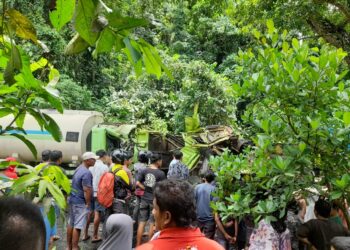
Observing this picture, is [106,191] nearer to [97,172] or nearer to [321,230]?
[97,172]

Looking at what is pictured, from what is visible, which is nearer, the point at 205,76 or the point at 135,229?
the point at 135,229

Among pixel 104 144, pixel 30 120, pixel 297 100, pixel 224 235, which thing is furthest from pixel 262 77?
pixel 30 120

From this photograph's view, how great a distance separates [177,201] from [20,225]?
4.37 feet

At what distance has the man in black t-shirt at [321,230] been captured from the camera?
4004 mm

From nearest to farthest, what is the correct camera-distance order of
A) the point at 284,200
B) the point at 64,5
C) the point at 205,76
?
the point at 64,5, the point at 284,200, the point at 205,76

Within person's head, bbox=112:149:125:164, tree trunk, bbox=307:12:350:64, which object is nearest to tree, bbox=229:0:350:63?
tree trunk, bbox=307:12:350:64

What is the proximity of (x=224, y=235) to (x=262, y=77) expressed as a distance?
342 cm

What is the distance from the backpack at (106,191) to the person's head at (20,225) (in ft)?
17.0

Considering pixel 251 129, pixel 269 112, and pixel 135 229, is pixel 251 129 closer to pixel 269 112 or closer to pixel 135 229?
pixel 269 112

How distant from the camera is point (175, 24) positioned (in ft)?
68.1

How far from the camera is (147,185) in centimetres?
679

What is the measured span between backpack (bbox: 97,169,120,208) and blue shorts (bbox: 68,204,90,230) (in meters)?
0.33

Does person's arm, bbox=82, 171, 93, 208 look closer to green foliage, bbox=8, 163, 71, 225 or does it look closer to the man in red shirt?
the man in red shirt

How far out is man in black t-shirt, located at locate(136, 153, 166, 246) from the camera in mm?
6750
